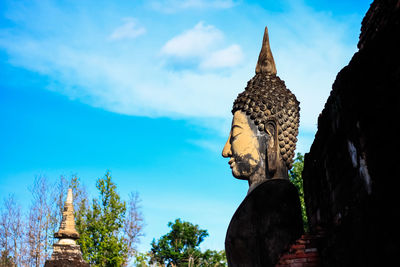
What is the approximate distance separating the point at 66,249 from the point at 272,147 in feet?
30.4

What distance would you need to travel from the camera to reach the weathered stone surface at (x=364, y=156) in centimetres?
207

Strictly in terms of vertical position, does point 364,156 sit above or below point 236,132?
below

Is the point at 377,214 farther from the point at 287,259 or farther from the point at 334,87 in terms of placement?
the point at 287,259

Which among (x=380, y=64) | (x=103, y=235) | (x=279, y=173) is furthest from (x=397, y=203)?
(x=103, y=235)

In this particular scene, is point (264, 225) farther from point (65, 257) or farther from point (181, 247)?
point (181, 247)

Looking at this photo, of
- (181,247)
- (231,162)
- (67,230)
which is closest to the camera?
(231,162)

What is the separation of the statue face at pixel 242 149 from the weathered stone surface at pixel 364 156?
150cm

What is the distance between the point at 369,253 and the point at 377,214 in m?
0.22

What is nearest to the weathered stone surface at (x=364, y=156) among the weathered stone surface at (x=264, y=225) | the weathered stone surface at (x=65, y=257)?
the weathered stone surface at (x=264, y=225)

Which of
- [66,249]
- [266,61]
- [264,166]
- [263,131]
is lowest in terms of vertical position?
[66,249]

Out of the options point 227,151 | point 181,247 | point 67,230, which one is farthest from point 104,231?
point 181,247

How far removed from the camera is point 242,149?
4836mm

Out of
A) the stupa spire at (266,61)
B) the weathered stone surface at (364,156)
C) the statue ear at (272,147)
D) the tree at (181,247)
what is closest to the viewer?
the weathered stone surface at (364,156)

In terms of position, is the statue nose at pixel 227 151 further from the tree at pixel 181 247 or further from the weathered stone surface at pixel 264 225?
the tree at pixel 181 247
